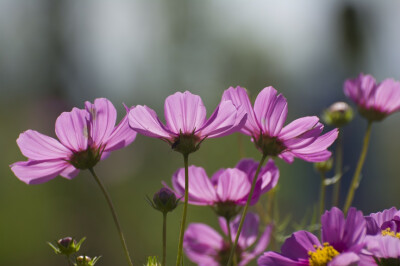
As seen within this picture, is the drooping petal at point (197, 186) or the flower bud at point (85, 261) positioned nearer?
the flower bud at point (85, 261)

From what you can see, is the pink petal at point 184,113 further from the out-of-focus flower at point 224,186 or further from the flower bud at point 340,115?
the flower bud at point 340,115

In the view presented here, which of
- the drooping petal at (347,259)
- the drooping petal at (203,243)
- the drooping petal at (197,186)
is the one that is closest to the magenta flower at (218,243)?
the drooping petal at (203,243)

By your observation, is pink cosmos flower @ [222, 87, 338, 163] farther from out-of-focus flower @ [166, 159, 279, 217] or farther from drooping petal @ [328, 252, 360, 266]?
drooping petal @ [328, 252, 360, 266]

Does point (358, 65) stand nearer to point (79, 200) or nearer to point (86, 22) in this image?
point (86, 22)

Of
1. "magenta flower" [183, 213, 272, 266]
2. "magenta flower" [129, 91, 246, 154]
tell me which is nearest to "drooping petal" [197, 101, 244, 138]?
"magenta flower" [129, 91, 246, 154]

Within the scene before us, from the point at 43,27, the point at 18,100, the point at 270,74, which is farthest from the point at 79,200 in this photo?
the point at 270,74
